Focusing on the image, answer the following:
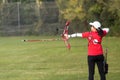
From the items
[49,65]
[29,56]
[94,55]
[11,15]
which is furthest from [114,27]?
[94,55]

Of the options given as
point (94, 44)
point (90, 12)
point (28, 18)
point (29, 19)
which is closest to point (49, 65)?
point (94, 44)

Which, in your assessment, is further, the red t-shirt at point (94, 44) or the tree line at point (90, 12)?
the tree line at point (90, 12)

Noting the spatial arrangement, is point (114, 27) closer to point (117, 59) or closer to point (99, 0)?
point (99, 0)

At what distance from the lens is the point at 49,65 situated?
58.2 ft

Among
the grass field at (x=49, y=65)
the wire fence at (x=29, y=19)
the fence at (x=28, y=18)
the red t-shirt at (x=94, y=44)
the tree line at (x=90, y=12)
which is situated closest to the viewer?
the red t-shirt at (x=94, y=44)

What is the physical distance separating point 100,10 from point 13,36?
341 inches

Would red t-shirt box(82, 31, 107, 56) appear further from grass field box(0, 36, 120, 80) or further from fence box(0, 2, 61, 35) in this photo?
fence box(0, 2, 61, 35)

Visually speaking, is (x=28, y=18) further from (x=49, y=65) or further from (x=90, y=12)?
(x=49, y=65)

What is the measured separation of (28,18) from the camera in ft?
136

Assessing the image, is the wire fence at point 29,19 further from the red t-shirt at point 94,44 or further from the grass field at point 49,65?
the red t-shirt at point 94,44

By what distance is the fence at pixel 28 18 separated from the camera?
4019 cm

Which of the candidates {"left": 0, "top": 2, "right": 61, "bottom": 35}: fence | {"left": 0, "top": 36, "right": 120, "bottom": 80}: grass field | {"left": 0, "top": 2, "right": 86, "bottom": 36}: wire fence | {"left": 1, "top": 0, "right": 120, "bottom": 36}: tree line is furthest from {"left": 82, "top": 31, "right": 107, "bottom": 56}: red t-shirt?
{"left": 0, "top": 2, "right": 61, "bottom": 35}: fence

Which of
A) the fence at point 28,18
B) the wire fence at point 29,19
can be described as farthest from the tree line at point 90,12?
the fence at point 28,18

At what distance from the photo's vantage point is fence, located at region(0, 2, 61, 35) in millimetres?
40188
